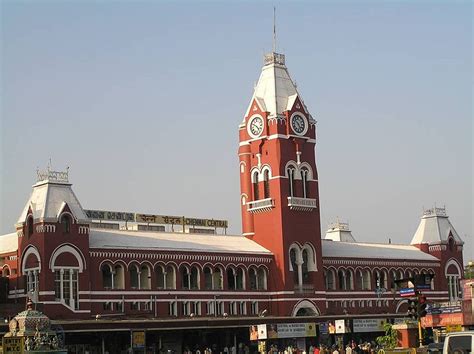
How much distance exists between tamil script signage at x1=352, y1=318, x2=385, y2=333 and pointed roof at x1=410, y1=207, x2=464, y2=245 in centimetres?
2313

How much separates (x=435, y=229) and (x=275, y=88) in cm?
2970

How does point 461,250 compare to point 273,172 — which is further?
point 461,250

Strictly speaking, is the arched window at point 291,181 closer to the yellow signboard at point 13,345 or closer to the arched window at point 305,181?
the arched window at point 305,181

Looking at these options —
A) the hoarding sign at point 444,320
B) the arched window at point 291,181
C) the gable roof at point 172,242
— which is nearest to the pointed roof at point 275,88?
the arched window at point 291,181

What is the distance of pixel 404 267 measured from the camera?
10238 centimetres

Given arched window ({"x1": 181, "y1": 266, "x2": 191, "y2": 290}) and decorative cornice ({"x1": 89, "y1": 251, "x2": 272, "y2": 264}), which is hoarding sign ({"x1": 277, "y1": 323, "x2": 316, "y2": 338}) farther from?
arched window ({"x1": 181, "y1": 266, "x2": 191, "y2": 290})

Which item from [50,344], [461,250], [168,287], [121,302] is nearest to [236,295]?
[168,287]

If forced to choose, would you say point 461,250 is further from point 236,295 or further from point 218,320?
point 218,320

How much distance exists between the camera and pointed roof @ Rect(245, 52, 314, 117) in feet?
295

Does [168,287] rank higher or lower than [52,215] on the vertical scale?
lower

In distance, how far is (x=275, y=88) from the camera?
90.8m

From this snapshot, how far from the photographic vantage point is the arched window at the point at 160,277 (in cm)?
7962

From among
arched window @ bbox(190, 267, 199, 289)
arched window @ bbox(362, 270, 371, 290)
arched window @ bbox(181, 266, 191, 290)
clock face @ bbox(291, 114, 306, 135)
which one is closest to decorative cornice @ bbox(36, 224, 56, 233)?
arched window @ bbox(181, 266, 191, 290)

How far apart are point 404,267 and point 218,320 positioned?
34.0 metres
